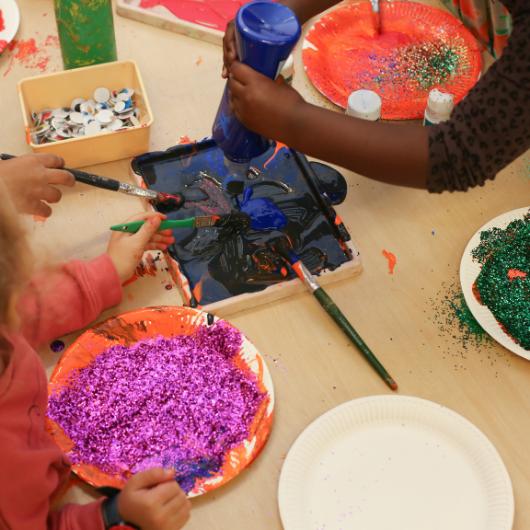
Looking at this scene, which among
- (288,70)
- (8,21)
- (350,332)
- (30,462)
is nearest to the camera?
(30,462)

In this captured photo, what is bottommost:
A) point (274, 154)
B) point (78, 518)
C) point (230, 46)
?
point (78, 518)

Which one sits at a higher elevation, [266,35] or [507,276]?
[266,35]

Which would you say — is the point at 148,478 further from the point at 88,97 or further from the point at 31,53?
the point at 31,53

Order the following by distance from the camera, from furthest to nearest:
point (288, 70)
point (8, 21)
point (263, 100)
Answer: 1. point (8, 21)
2. point (288, 70)
3. point (263, 100)

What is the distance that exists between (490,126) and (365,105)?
1.01ft

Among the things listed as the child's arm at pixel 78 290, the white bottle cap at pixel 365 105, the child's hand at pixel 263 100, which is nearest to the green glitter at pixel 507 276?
the white bottle cap at pixel 365 105

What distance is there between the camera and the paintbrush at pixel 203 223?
39.8 inches

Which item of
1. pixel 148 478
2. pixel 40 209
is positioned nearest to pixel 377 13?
pixel 40 209

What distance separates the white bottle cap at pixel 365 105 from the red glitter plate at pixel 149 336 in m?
0.39

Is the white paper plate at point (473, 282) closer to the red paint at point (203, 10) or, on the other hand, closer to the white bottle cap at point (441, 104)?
the white bottle cap at point (441, 104)

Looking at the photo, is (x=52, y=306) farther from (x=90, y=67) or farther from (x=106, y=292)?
(x=90, y=67)

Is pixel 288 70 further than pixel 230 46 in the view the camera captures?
Yes

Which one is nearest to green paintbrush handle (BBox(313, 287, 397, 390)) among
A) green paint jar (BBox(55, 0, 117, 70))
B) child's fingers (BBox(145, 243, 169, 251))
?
child's fingers (BBox(145, 243, 169, 251))

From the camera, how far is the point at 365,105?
1.12 meters
